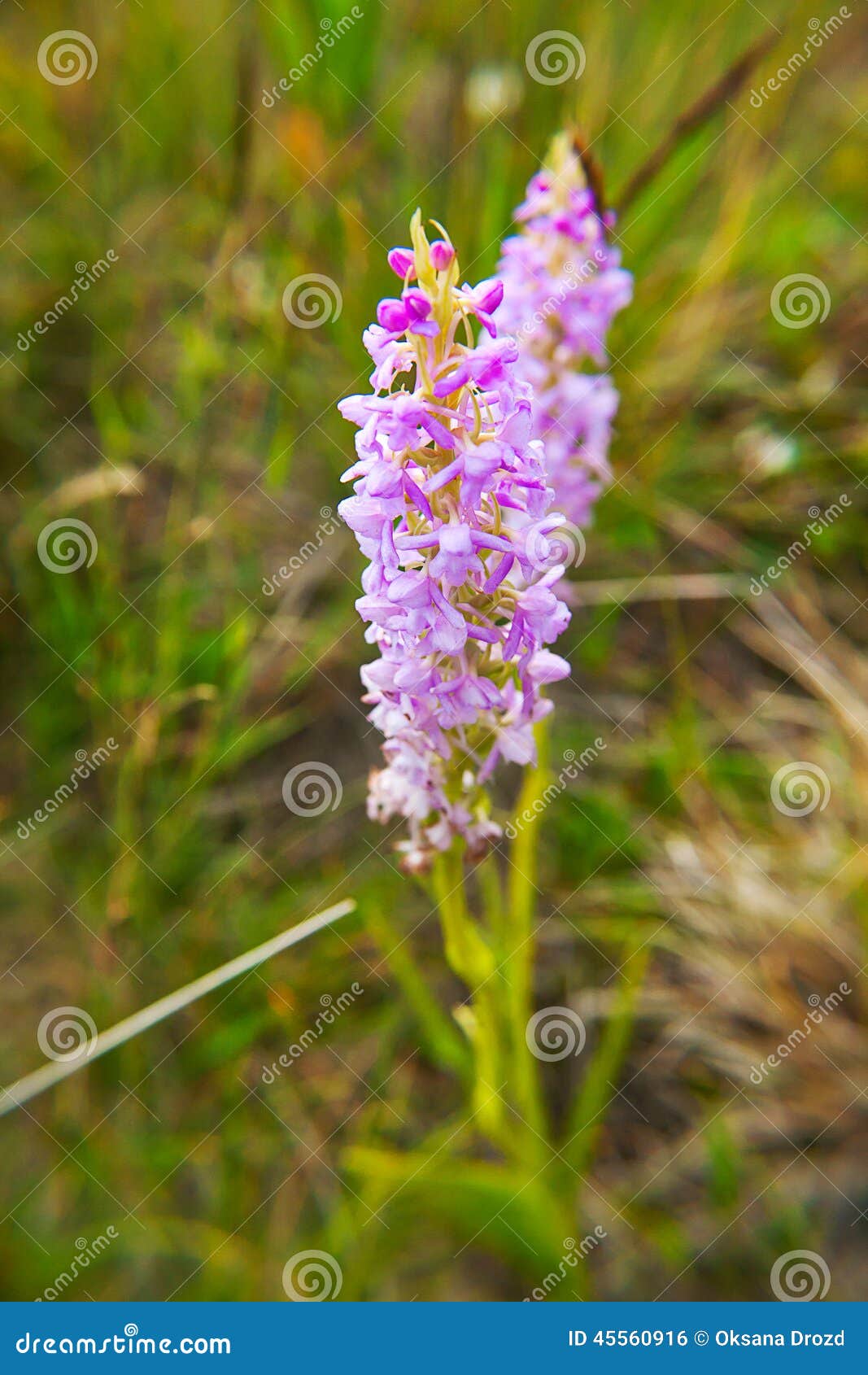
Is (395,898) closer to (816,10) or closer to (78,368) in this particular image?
(78,368)

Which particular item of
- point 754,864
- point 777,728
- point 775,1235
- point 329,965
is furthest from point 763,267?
point 775,1235

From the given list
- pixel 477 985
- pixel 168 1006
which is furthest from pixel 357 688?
pixel 477 985

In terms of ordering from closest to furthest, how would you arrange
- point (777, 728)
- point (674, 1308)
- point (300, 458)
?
point (674, 1308) < point (777, 728) < point (300, 458)

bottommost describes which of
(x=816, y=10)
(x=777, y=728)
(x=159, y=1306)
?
(x=159, y=1306)

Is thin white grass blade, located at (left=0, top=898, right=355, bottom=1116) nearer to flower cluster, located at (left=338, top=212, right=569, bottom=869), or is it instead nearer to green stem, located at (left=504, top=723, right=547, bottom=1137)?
green stem, located at (left=504, top=723, right=547, bottom=1137)

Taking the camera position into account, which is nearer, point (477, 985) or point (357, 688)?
point (477, 985)

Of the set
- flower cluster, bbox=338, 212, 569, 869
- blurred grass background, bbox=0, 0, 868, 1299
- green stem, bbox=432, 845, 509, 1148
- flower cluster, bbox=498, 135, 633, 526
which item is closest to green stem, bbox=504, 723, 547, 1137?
green stem, bbox=432, 845, 509, 1148

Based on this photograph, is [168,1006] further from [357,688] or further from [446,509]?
[446,509]

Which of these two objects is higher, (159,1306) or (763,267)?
(763,267)
